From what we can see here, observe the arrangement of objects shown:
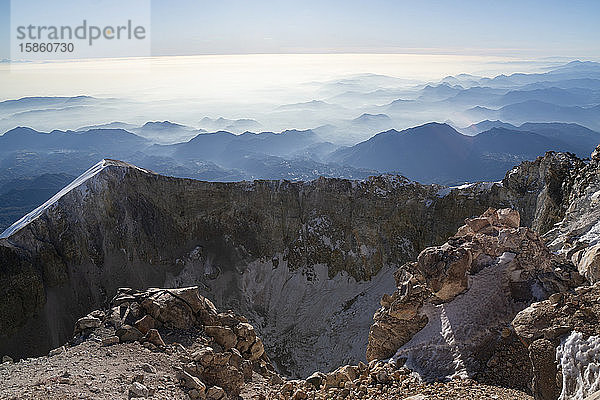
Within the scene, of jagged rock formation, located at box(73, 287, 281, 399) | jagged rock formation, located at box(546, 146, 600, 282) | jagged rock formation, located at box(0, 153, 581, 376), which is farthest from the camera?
jagged rock formation, located at box(0, 153, 581, 376)

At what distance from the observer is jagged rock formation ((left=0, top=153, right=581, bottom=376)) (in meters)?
39.6

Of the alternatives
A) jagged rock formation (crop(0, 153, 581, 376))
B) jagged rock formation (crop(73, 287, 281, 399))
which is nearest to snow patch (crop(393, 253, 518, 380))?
jagged rock formation (crop(73, 287, 281, 399))

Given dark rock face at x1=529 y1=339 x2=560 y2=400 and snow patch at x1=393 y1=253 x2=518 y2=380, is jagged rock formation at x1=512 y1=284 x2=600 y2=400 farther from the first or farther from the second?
snow patch at x1=393 y1=253 x2=518 y2=380

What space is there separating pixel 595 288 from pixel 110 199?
152 ft

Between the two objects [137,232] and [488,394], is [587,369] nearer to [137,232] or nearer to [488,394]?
[488,394]

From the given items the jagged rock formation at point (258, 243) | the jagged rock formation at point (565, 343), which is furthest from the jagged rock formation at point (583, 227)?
the jagged rock formation at point (258, 243)

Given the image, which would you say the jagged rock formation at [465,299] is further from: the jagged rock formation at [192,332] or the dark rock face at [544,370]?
the jagged rock formation at [192,332]

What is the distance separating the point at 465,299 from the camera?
1284 cm

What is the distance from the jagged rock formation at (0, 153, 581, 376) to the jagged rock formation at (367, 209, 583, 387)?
1057 inches

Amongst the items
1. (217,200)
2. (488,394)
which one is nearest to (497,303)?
(488,394)

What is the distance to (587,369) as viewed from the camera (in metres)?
7.22

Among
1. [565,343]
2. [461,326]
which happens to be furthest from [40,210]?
[565,343]

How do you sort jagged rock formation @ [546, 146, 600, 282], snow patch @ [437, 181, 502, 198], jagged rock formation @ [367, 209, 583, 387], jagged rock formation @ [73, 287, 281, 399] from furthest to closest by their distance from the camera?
snow patch @ [437, 181, 502, 198]
jagged rock formation @ [73, 287, 281, 399]
jagged rock formation @ [546, 146, 600, 282]
jagged rock formation @ [367, 209, 583, 387]

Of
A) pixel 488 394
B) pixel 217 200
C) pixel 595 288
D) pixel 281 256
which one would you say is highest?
pixel 595 288
